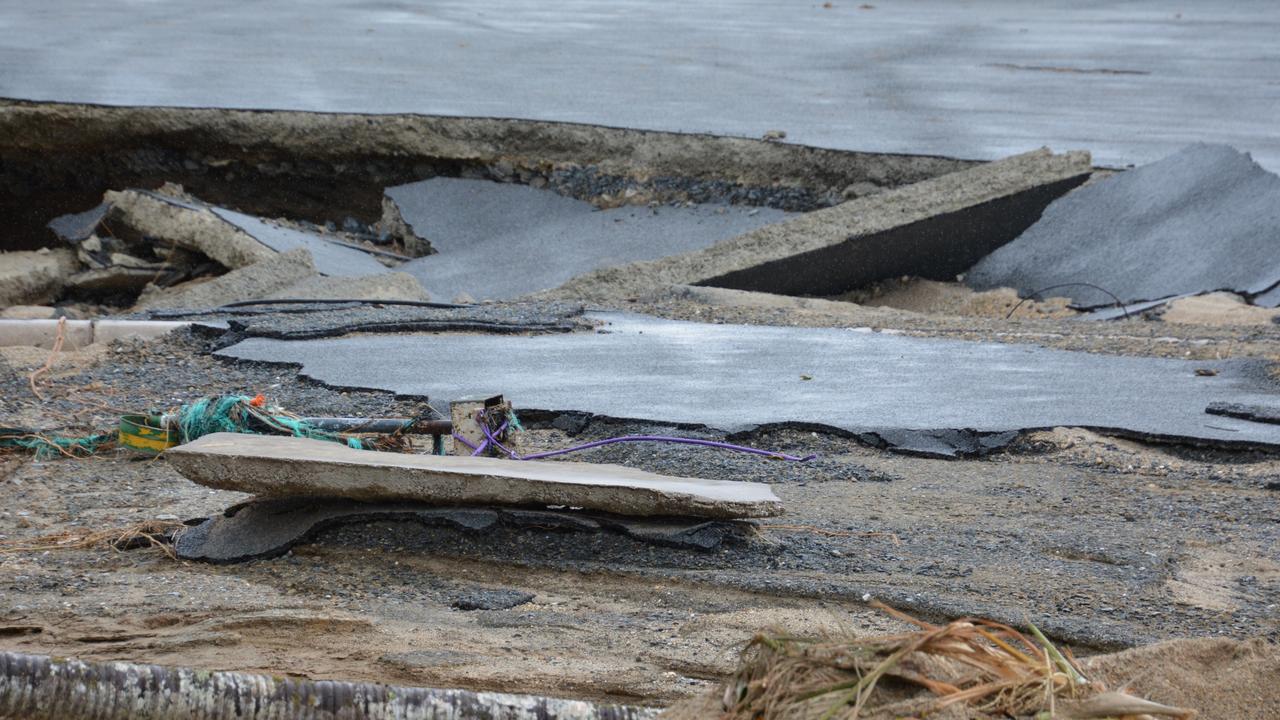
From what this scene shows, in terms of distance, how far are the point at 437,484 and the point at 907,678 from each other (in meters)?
1.94

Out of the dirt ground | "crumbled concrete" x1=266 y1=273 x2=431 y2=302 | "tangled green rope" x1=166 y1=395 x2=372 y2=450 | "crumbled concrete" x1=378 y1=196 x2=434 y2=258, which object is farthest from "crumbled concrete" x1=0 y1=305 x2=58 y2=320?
"tangled green rope" x1=166 y1=395 x2=372 y2=450

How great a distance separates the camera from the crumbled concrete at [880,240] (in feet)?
27.5

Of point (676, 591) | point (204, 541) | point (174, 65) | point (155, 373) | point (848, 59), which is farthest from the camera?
point (848, 59)

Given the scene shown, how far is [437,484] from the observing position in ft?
11.7

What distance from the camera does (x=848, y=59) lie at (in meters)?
13.1

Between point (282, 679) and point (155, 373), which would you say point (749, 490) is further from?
point (155, 373)

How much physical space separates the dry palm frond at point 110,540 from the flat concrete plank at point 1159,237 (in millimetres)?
Result: 6239

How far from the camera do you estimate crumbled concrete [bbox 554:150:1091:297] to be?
330 inches

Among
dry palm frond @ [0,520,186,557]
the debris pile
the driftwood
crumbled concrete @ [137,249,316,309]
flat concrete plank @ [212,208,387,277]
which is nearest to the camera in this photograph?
the debris pile

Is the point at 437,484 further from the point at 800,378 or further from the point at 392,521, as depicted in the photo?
the point at 800,378

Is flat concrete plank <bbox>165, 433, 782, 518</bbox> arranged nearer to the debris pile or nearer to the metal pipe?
the metal pipe

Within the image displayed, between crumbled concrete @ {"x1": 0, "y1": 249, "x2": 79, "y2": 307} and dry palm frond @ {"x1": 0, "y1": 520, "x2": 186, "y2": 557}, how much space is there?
243 inches

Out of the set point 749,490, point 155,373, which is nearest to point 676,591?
point 749,490

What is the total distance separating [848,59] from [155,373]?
897cm
